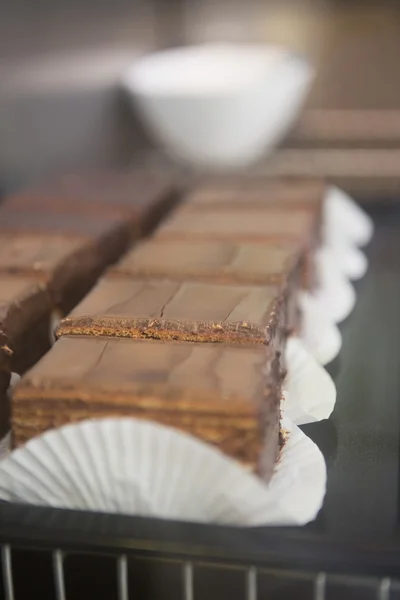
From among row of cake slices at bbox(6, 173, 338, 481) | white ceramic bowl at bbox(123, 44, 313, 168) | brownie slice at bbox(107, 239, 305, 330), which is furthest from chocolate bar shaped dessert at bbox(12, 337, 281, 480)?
white ceramic bowl at bbox(123, 44, 313, 168)

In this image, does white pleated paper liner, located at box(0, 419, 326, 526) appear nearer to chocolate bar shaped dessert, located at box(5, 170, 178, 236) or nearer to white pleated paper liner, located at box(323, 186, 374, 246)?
chocolate bar shaped dessert, located at box(5, 170, 178, 236)

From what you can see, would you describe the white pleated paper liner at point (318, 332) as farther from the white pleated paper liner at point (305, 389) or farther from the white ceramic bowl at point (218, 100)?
the white ceramic bowl at point (218, 100)

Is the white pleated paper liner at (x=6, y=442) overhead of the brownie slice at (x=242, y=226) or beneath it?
beneath

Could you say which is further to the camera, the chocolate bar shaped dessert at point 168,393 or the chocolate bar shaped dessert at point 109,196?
the chocolate bar shaped dessert at point 109,196

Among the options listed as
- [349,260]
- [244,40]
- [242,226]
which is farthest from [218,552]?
[244,40]

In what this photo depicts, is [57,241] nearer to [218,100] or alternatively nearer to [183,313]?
[183,313]

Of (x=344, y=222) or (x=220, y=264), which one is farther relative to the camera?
(x=344, y=222)

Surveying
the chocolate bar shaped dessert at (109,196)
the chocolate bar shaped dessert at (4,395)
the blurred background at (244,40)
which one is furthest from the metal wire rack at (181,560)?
the blurred background at (244,40)
